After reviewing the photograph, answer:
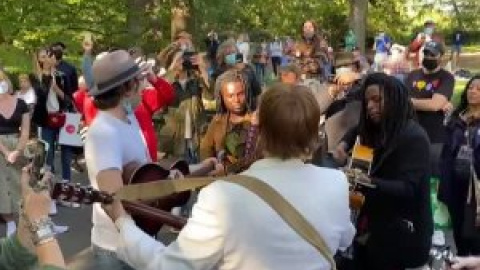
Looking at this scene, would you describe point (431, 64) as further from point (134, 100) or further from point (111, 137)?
point (111, 137)

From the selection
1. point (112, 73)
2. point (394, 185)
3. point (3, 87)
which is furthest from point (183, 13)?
point (112, 73)

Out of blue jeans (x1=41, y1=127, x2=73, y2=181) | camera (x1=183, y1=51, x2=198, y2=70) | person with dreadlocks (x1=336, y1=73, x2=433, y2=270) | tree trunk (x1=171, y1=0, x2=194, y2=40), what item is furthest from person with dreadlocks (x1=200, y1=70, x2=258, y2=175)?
tree trunk (x1=171, y1=0, x2=194, y2=40)

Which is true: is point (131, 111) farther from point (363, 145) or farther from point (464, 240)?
point (464, 240)

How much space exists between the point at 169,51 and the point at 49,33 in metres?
4.30

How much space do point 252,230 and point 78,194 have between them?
0.64 metres

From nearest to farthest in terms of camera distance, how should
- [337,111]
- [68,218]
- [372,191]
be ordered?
[372,191], [337,111], [68,218]

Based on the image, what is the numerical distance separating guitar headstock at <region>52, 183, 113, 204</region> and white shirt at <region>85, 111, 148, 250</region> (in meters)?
0.58

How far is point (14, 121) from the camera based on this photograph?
25.4 feet

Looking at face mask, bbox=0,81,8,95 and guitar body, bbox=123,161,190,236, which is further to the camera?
face mask, bbox=0,81,8,95

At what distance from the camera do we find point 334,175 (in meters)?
2.88

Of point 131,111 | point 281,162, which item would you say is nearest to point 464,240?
point 131,111

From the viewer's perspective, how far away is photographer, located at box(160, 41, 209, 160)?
9.98m

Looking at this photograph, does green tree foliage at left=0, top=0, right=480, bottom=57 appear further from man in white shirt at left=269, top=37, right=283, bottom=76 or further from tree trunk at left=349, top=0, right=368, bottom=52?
tree trunk at left=349, top=0, right=368, bottom=52

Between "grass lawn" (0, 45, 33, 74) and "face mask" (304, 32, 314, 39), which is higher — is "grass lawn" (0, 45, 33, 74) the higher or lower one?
the lower one
